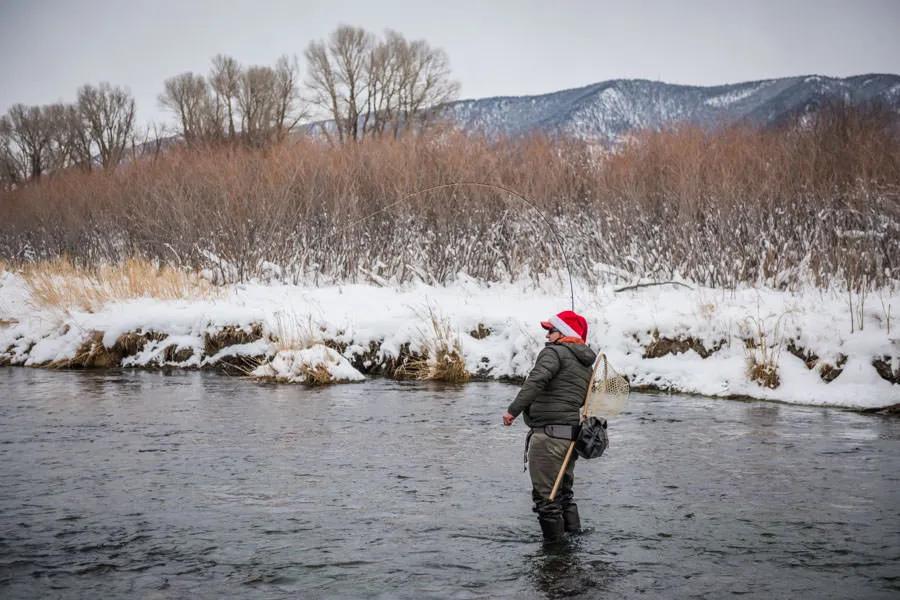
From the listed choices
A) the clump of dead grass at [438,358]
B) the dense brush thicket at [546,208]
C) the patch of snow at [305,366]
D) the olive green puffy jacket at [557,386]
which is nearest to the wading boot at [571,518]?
the olive green puffy jacket at [557,386]

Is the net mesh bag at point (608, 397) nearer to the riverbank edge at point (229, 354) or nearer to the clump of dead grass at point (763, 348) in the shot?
the clump of dead grass at point (763, 348)

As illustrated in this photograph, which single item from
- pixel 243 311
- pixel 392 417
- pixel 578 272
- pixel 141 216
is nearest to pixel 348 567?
pixel 392 417

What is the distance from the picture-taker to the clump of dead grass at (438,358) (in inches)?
551

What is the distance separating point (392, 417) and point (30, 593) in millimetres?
5954

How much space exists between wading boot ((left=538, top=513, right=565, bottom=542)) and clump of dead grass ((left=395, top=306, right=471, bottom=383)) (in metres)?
8.16

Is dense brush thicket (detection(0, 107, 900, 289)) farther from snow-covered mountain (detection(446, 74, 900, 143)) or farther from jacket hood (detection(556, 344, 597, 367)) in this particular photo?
jacket hood (detection(556, 344, 597, 367))

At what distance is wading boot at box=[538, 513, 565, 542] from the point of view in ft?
18.7

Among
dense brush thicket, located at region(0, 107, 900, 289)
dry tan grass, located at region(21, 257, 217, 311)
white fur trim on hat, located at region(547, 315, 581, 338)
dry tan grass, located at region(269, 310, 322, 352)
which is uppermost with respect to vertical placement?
dense brush thicket, located at region(0, 107, 900, 289)

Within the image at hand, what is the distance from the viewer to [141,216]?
22.8 m

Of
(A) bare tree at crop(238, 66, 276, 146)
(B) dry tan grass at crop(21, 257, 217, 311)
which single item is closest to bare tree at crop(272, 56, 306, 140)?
(A) bare tree at crop(238, 66, 276, 146)

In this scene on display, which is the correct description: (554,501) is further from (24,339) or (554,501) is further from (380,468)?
(24,339)

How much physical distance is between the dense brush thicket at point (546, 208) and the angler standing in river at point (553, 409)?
1011 cm

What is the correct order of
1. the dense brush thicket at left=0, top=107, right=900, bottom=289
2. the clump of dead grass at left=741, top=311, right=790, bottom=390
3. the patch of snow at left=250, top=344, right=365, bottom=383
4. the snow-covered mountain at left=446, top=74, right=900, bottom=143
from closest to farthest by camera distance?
1. the clump of dead grass at left=741, top=311, right=790, bottom=390
2. the patch of snow at left=250, top=344, right=365, bottom=383
3. the dense brush thicket at left=0, top=107, right=900, bottom=289
4. the snow-covered mountain at left=446, top=74, right=900, bottom=143

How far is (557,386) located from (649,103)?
74.9 meters
